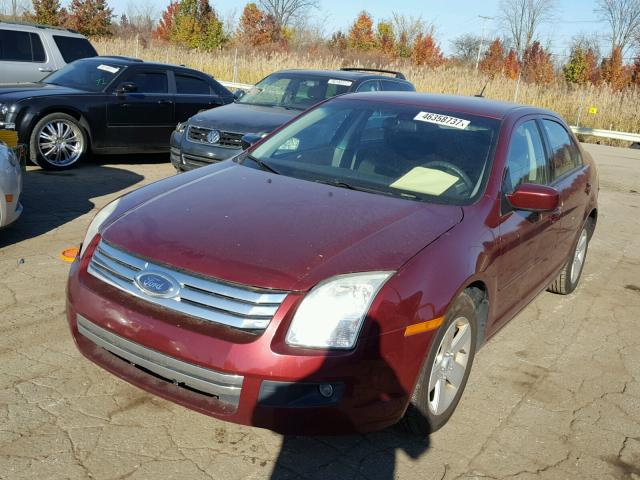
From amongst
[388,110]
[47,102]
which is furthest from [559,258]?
[47,102]

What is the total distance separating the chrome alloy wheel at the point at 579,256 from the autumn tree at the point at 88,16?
36.8 meters

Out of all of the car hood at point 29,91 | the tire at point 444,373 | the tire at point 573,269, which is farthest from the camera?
the car hood at point 29,91

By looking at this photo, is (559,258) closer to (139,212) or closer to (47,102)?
(139,212)

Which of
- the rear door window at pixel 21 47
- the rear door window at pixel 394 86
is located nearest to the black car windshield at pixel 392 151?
the rear door window at pixel 394 86

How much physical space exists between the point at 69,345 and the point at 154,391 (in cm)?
128

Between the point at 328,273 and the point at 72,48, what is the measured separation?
35.9ft

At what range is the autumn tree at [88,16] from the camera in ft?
123

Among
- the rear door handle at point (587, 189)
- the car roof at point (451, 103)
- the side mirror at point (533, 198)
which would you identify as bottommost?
the rear door handle at point (587, 189)

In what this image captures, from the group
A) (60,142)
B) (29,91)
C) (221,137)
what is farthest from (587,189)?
(29,91)

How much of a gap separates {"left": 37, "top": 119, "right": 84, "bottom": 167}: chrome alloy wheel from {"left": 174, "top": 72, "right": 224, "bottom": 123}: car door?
1.66 meters

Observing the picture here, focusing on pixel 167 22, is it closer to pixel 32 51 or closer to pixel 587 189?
pixel 32 51

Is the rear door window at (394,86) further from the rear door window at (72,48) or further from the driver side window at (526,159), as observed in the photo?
the rear door window at (72,48)

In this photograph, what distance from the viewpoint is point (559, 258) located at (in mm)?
4887

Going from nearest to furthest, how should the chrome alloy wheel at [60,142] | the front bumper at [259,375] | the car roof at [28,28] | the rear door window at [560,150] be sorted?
the front bumper at [259,375] < the rear door window at [560,150] < the chrome alloy wheel at [60,142] < the car roof at [28,28]
